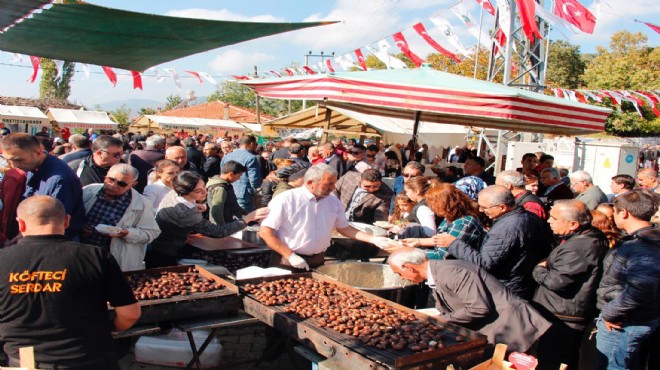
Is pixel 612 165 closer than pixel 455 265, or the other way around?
pixel 455 265

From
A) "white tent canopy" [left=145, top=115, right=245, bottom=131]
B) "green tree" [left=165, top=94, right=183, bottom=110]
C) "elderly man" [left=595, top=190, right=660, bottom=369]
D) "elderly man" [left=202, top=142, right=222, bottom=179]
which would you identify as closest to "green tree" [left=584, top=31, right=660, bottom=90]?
"white tent canopy" [left=145, top=115, right=245, bottom=131]

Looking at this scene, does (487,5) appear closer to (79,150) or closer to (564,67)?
(79,150)

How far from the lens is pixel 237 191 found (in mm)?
7730

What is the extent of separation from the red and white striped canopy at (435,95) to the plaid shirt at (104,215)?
271 centimetres

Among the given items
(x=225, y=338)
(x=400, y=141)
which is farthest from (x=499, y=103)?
(x=400, y=141)

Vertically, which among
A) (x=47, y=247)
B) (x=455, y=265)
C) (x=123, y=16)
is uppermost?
(x=123, y=16)

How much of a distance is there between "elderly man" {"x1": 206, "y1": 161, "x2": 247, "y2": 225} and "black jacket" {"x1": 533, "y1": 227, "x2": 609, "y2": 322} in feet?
9.83

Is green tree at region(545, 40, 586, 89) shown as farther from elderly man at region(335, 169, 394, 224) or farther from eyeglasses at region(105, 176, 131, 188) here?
eyeglasses at region(105, 176, 131, 188)

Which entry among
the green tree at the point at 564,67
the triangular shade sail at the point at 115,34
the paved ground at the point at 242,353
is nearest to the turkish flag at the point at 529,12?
the triangular shade sail at the point at 115,34

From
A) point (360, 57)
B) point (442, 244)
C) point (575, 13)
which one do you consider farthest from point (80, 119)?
point (442, 244)

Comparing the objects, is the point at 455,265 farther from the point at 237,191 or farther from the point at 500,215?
the point at 237,191

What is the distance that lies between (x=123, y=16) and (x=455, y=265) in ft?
9.85

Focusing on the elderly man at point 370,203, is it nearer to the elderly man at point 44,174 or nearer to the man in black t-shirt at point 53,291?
the elderly man at point 44,174

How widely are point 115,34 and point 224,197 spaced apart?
5.93 feet
